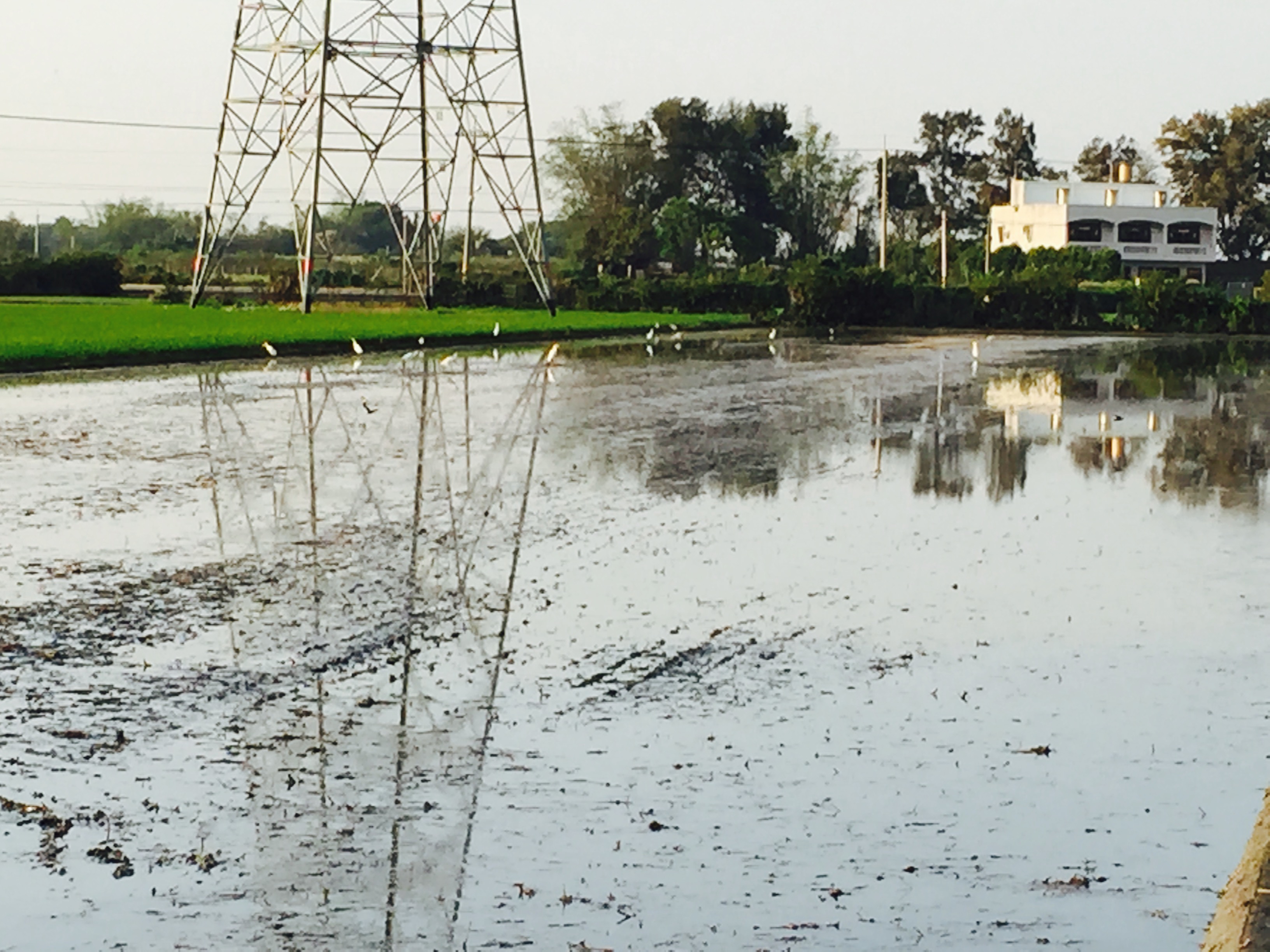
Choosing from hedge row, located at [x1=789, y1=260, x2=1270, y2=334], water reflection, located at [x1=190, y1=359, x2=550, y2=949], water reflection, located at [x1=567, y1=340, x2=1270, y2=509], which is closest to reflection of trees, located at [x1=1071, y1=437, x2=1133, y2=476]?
water reflection, located at [x1=567, y1=340, x2=1270, y2=509]

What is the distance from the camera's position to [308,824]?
21.2 feet

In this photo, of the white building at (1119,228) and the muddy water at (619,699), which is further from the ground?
the white building at (1119,228)

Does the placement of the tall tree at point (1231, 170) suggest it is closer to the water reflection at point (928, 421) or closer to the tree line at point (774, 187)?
the tree line at point (774, 187)

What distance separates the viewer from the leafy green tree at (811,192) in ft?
371

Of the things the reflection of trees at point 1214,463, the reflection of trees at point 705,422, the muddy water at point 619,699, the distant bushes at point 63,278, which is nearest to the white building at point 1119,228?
the distant bushes at point 63,278

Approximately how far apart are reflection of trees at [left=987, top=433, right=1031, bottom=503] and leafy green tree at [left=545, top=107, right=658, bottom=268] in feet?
282

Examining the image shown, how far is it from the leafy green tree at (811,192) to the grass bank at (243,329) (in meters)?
47.7

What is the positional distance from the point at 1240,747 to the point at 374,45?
45902 millimetres

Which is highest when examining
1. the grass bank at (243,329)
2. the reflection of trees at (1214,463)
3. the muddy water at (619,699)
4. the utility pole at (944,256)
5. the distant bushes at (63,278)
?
the utility pole at (944,256)

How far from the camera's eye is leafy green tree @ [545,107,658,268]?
108125 millimetres

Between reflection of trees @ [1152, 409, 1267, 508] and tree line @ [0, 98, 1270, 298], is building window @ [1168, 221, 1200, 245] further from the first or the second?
reflection of trees @ [1152, 409, 1267, 508]

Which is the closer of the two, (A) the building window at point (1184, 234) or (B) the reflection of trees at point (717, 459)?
(B) the reflection of trees at point (717, 459)

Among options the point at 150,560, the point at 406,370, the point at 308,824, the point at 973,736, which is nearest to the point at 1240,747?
the point at 973,736

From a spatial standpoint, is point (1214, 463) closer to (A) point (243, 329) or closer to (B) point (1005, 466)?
(B) point (1005, 466)
